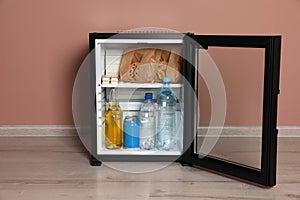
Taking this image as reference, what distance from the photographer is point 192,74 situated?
1.61 meters

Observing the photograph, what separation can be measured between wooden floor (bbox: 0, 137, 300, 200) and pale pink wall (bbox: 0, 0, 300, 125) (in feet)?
1.05

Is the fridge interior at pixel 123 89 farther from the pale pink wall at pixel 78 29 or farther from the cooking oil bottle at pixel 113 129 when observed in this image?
the pale pink wall at pixel 78 29

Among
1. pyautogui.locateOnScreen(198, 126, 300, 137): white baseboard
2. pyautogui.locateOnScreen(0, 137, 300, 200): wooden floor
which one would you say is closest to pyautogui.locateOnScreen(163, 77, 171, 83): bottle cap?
pyautogui.locateOnScreen(198, 126, 300, 137): white baseboard

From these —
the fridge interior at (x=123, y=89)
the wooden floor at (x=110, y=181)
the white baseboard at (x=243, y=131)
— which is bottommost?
the wooden floor at (x=110, y=181)

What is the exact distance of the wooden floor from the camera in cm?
142

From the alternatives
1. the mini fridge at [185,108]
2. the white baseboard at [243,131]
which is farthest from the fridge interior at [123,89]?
the white baseboard at [243,131]

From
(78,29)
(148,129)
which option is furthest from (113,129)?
(78,29)

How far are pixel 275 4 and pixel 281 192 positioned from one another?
35.2 inches

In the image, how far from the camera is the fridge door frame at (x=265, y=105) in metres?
1.34

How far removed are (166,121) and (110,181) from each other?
35 cm

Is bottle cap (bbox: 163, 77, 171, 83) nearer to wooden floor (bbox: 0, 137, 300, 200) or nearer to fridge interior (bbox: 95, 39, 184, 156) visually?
fridge interior (bbox: 95, 39, 184, 156)

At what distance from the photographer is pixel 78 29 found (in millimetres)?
2014

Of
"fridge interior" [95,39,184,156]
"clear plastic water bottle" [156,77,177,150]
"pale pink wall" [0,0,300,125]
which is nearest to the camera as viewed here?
"fridge interior" [95,39,184,156]

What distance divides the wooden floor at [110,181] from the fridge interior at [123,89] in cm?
10
